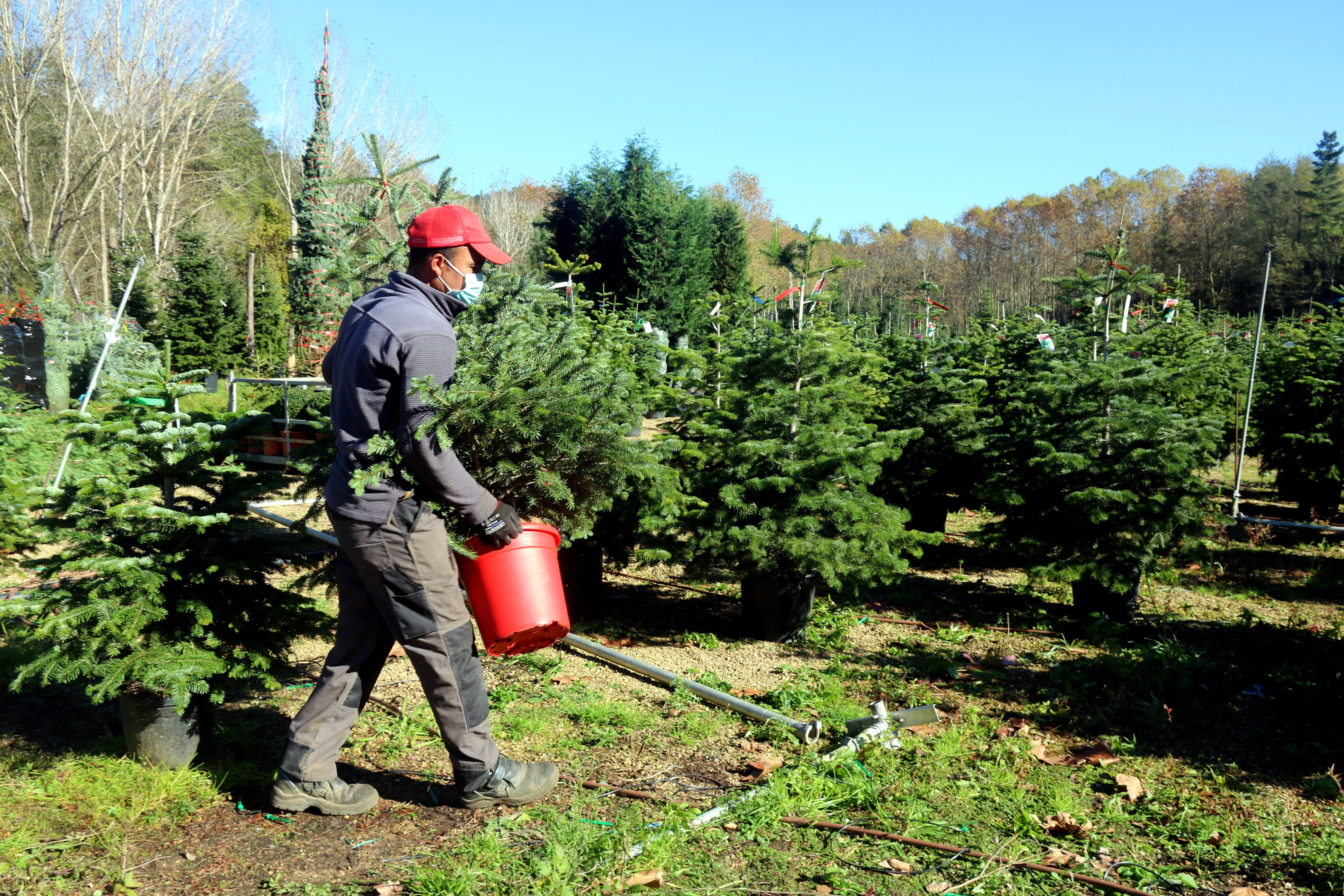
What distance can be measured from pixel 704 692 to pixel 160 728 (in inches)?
94.6

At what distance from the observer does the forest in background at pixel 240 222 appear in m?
21.6

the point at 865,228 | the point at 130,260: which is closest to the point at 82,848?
the point at 130,260

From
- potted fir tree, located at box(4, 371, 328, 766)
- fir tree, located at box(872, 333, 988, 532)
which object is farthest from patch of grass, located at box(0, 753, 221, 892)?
fir tree, located at box(872, 333, 988, 532)

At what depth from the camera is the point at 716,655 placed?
5.31 metres

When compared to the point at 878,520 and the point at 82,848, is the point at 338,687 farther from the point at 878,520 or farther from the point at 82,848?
the point at 878,520

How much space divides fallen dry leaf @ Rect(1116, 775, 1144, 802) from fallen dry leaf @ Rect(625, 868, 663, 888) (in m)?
2.00

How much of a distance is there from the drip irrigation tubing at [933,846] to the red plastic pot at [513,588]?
2.34ft

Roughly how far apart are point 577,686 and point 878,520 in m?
2.24

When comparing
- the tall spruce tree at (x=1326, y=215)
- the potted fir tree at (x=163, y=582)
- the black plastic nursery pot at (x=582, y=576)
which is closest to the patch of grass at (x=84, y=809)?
the potted fir tree at (x=163, y=582)

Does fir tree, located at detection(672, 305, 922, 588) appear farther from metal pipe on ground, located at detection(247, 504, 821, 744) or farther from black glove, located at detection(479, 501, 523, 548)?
black glove, located at detection(479, 501, 523, 548)

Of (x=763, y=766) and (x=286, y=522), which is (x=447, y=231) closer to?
(x=763, y=766)

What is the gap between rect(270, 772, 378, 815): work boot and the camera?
3.04 m

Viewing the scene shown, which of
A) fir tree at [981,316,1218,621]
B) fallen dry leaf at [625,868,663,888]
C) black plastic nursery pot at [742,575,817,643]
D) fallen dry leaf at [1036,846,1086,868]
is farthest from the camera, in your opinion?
fir tree at [981,316,1218,621]

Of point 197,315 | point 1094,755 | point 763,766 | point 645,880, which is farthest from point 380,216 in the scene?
point 197,315
